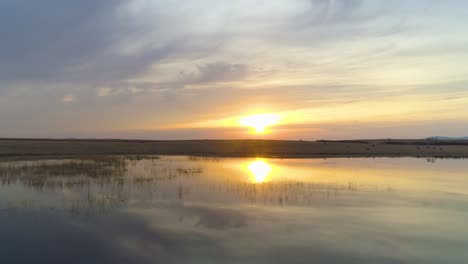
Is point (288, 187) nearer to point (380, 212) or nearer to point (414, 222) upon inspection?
point (380, 212)

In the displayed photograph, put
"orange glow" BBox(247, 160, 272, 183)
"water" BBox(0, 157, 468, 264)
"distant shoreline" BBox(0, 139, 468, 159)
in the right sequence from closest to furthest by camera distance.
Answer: "water" BBox(0, 157, 468, 264) → "orange glow" BBox(247, 160, 272, 183) → "distant shoreline" BBox(0, 139, 468, 159)

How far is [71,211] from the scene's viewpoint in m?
16.1

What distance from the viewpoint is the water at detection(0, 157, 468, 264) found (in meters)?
11.2

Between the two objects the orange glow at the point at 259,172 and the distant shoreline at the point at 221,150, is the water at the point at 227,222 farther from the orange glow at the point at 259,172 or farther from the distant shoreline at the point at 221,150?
the distant shoreline at the point at 221,150

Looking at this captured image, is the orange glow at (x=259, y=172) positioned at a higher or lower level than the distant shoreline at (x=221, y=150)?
lower

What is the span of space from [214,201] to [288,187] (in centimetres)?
669

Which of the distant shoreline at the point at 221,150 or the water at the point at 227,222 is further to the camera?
the distant shoreline at the point at 221,150

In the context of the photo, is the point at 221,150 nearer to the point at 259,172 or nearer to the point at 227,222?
the point at 259,172

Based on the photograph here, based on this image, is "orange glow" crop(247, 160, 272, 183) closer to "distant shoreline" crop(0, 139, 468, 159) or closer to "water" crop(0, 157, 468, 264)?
"water" crop(0, 157, 468, 264)

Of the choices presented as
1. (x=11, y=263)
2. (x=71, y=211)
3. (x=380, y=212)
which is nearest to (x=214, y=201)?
(x=71, y=211)

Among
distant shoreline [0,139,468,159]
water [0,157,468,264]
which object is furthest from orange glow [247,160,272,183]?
distant shoreline [0,139,468,159]

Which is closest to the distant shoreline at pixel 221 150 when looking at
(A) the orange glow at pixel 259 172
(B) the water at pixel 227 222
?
(A) the orange glow at pixel 259 172

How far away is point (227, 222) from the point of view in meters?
14.9

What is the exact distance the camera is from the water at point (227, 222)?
11.2 meters
